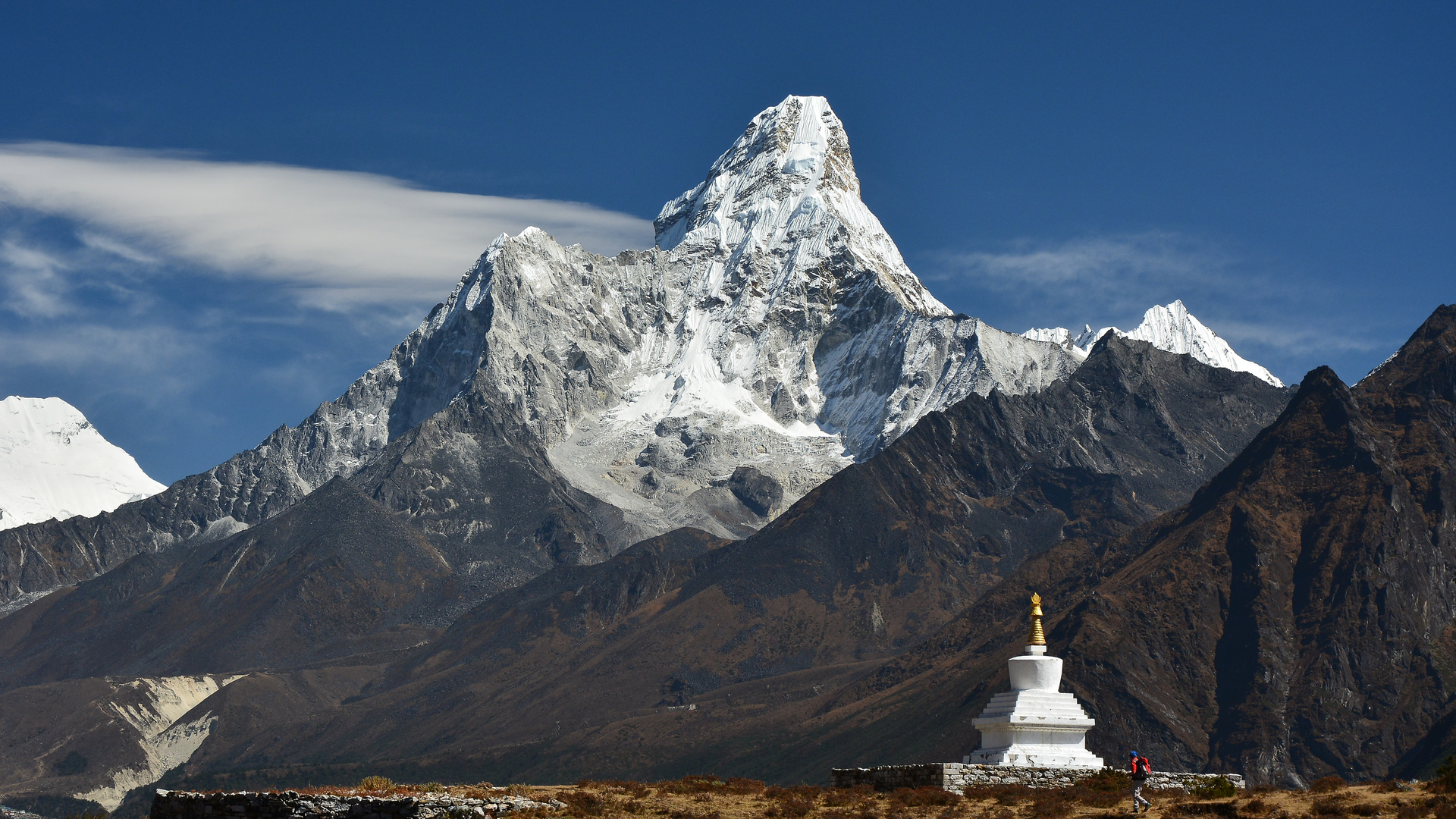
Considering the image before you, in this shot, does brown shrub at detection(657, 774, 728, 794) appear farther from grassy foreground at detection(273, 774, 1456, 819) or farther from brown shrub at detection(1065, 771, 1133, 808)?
brown shrub at detection(1065, 771, 1133, 808)

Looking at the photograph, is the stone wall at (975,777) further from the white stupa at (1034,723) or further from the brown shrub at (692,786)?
the brown shrub at (692,786)

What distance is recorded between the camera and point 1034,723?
60344mm

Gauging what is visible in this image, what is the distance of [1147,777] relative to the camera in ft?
182

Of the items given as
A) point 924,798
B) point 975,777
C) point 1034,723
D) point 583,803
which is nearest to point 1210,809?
point 975,777

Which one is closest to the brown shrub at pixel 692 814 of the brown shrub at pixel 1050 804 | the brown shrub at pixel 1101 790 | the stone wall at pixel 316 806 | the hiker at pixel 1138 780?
the stone wall at pixel 316 806

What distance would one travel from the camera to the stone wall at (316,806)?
154ft

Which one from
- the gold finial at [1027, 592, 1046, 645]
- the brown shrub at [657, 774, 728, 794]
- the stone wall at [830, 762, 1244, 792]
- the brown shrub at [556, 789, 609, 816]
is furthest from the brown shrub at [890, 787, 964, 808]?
the gold finial at [1027, 592, 1046, 645]

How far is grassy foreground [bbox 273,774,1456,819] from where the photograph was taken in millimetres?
49406

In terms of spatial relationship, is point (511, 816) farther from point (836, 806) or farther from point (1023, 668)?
point (1023, 668)

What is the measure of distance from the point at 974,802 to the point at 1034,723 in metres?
8.29

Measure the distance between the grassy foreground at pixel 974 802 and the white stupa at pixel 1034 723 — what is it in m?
3.72

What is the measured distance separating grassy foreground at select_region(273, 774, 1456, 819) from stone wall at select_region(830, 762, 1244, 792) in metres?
0.80

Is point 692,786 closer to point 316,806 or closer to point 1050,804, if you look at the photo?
point 1050,804

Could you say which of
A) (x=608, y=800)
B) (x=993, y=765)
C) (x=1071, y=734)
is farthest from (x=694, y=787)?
(x=1071, y=734)
